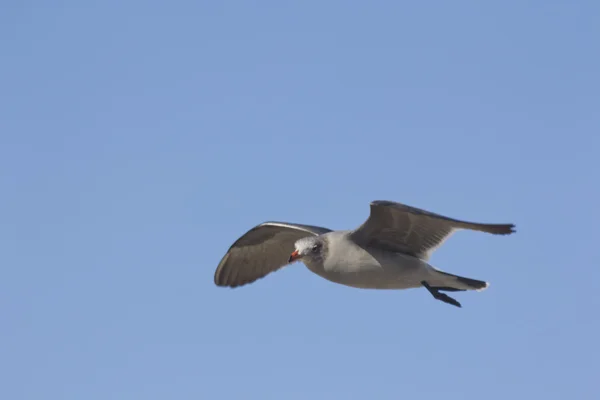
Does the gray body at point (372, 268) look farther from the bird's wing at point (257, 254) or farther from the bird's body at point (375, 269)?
the bird's wing at point (257, 254)

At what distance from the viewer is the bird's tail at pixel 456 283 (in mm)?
16312

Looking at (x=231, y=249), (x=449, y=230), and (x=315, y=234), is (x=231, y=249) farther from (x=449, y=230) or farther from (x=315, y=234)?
(x=449, y=230)

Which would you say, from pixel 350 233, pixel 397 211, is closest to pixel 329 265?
pixel 350 233

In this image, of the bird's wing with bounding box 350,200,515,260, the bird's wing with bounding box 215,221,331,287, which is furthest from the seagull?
the bird's wing with bounding box 215,221,331,287

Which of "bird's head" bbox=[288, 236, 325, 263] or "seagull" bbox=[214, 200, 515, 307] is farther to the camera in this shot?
"bird's head" bbox=[288, 236, 325, 263]

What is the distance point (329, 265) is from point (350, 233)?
0.67 meters

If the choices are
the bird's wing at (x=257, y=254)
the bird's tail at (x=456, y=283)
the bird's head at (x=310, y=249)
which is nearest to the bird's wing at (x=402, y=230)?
the bird's tail at (x=456, y=283)

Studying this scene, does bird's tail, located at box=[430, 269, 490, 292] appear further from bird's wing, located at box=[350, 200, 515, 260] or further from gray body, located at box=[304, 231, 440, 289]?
bird's wing, located at box=[350, 200, 515, 260]

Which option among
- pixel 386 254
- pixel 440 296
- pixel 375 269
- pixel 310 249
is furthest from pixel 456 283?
pixel 310 249

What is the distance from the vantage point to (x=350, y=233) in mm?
16516

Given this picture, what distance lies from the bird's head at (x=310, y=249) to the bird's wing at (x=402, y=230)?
0.63 m

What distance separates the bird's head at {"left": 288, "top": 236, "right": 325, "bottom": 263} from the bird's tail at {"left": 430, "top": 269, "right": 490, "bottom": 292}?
2023mm

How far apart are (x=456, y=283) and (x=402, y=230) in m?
1.43

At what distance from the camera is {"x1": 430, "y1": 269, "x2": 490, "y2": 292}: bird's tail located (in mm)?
16312
